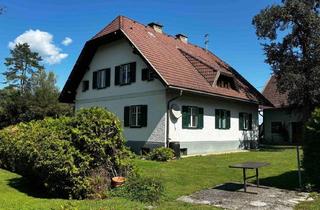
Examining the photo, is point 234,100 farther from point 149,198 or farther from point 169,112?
point 149,198

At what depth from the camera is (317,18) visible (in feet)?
85.6

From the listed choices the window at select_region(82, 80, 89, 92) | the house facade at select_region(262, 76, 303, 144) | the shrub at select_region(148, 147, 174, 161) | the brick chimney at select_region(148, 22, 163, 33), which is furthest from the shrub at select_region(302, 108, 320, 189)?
the house facade at select_region(262, 76, 303, 144)

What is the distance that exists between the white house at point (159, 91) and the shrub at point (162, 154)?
1440 millimetres

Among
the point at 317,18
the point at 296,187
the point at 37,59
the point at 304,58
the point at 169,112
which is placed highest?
the point at 37,59

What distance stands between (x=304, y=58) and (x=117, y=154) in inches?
829

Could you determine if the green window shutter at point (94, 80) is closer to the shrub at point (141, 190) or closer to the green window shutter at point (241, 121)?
the green window shutter at point (241, 121)

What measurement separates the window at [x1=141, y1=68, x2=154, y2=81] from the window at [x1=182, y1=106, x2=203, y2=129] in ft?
8.26

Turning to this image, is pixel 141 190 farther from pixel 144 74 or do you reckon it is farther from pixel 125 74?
pixel 125 74

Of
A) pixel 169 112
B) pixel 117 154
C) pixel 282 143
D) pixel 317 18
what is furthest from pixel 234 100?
pixel 117 154

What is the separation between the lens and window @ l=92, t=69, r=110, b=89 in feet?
79.7

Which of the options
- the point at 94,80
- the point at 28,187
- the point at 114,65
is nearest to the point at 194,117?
the point at 114,65

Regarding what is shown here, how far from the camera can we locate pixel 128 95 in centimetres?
2239

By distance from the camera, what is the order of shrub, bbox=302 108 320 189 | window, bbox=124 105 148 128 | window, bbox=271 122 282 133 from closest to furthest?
shrub, bbox=302 108 320 189, window, bbox=124 105 148 128, window, bbox=271 122 282 133

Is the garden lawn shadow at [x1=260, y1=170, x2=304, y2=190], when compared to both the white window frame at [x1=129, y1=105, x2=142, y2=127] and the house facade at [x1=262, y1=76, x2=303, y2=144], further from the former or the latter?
the house facade at [x1=262, y1=76, x2=303, y2=144]
